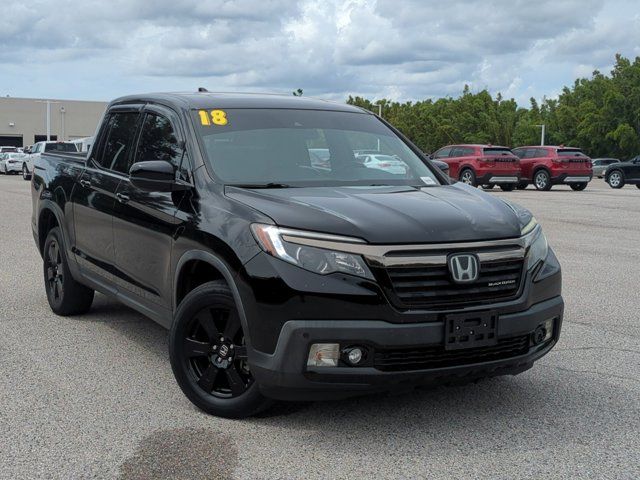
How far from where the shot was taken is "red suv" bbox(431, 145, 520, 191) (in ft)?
94.1

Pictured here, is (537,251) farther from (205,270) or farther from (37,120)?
(37,120)

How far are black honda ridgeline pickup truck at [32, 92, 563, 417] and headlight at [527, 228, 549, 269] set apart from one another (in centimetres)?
2

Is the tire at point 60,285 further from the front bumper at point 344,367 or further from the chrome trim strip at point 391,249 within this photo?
the chrome trim strip at point 391,249

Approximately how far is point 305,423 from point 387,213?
121 cm

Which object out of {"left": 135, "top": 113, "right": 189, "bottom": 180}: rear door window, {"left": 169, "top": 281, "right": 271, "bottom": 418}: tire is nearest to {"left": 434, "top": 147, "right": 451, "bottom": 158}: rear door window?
{"left": 135, "top": 113, "right": 189, "bottom": 180}: rear door window

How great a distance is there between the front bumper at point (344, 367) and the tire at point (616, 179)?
30937 millimetres

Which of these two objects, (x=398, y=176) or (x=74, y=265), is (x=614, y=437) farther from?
(x=74, y=265)

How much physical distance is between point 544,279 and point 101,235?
10.7 ft

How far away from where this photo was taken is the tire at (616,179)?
32.9 m

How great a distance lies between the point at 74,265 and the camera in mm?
6688

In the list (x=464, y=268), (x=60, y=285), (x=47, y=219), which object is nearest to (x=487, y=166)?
(x=47, y=219)

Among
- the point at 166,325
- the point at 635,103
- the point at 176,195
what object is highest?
the point at 635,103

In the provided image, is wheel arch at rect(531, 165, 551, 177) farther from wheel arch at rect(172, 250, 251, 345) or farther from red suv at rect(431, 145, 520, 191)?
wheel arch at rect(172, 250, 251, 345)

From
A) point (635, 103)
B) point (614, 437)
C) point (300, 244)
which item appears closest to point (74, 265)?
point (300, 244)
